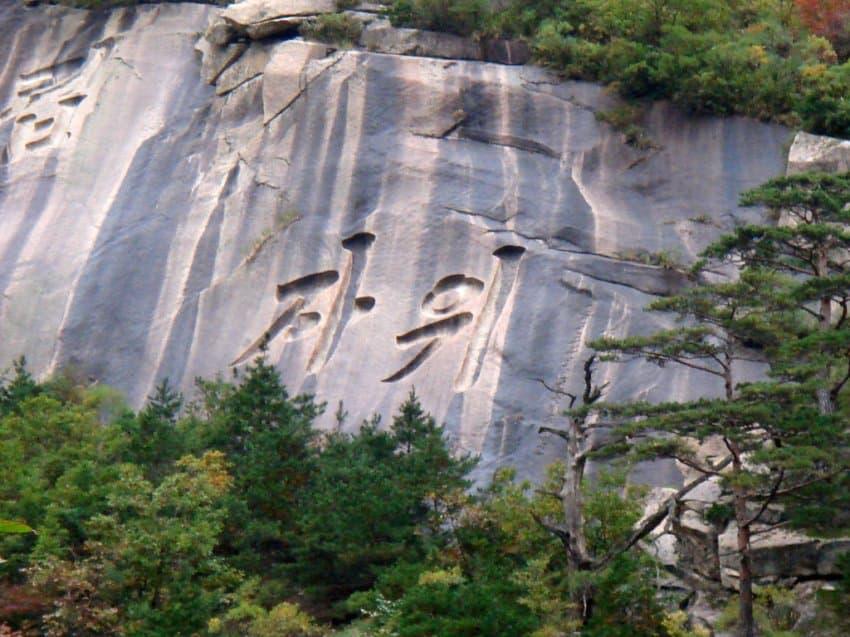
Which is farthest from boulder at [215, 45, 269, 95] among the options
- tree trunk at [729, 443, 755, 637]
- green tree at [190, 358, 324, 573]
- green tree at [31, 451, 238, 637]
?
tree trunk at [729, 443, 755, 637]

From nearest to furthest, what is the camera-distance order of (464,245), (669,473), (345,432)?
(669,473), (345,432), (464,245)

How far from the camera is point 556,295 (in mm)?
32219

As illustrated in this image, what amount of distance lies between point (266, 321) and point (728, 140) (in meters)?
11.5

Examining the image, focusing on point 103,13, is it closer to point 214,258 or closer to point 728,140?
point 214,258

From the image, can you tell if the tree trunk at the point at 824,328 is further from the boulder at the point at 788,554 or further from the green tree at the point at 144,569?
the green tree at the point at 144,569

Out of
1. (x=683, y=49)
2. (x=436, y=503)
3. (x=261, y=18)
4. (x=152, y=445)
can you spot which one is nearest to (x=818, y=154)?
(x=683, y=49)

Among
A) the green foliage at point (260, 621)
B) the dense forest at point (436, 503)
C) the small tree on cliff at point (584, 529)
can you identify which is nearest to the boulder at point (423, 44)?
the dense forest at point (436, 503)

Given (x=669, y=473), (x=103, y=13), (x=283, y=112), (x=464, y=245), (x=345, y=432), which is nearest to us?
(x=669, y=473)

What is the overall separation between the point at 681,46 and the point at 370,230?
8.73 meters

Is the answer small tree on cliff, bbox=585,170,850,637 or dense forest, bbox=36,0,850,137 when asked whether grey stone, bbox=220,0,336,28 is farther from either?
small tree on cliff, bbox=585,170,850,637

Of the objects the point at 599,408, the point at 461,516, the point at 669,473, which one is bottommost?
the point at 669,473

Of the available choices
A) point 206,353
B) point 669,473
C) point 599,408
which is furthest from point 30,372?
point 599,408

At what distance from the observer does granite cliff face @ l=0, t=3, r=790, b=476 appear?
→ 105ft

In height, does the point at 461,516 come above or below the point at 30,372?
above
